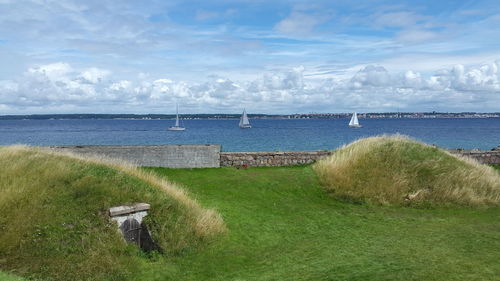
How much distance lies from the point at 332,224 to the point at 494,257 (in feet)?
14.2

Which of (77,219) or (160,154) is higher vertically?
(160,154)

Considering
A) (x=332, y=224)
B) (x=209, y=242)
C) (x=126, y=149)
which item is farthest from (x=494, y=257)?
(x=126, y=149)

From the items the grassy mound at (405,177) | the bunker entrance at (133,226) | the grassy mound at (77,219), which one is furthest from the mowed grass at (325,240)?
the bunker entrance at (133,226)

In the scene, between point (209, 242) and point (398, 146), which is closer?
point (209, 242)

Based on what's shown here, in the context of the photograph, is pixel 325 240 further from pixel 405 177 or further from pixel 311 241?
pixel 405 177

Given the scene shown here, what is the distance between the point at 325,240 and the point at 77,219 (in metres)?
6.32

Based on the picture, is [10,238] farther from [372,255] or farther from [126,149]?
[126,149]

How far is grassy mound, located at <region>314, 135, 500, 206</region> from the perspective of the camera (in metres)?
14.8

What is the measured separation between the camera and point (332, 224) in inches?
476

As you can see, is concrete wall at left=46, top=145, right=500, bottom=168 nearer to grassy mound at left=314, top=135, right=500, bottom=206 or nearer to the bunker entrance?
grassy mound at left=314, top=135, right=500, bottom=206

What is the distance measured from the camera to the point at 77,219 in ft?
32.1

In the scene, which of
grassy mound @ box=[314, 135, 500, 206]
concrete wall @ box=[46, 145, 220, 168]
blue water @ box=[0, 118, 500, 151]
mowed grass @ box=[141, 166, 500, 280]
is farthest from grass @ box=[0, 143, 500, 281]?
blue water @ box=[0, 118, 500, 151]

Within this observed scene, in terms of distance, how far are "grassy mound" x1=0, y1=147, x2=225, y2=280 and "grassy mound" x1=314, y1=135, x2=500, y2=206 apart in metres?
6.50

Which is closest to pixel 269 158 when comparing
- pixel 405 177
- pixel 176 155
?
pixel 176 155
